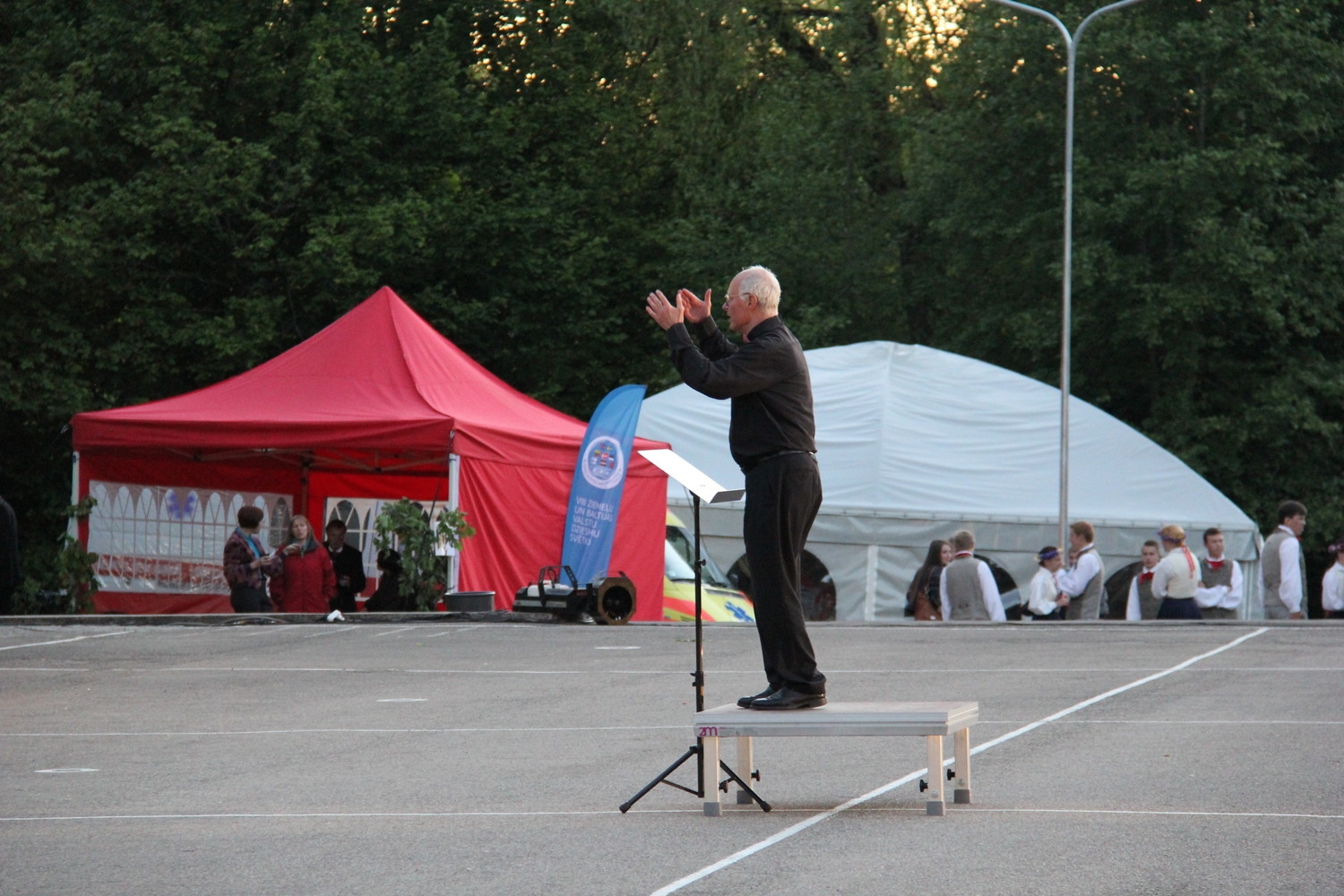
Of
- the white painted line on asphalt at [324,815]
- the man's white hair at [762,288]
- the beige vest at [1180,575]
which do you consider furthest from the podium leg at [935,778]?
the beige vest at [1180,575]

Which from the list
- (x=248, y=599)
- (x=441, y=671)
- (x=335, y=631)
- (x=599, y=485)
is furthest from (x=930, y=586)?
(x=441, y=671)

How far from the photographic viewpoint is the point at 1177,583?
754 inches

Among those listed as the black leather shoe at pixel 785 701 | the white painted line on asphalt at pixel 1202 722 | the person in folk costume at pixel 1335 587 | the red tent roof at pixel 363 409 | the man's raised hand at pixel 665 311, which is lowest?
the white painted line on asphalt at pixel 1202 722

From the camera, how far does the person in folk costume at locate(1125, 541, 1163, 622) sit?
20.1m

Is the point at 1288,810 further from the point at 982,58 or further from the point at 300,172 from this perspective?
the point at 982,58

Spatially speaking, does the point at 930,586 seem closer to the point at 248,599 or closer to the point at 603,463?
the point at 603,463

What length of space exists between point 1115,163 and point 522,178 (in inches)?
469

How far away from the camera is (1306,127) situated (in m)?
35.0

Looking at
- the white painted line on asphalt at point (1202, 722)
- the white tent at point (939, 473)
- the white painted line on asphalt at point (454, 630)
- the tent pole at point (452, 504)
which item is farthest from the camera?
the white tent at point (939, 473)

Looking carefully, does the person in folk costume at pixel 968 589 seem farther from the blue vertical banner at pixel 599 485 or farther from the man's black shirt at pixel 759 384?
the man's black shirt at pixel 759 384

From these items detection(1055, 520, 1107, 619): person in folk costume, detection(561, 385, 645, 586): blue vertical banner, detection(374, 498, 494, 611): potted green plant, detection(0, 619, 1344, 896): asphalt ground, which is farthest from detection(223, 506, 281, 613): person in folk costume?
detection(1055, 520, 1107, 619): person in folk costume

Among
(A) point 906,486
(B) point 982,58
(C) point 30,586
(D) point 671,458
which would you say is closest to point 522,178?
(B) point 982,58

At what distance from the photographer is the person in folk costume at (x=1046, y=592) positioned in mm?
20000

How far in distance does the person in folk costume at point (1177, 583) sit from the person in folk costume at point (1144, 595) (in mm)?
683
